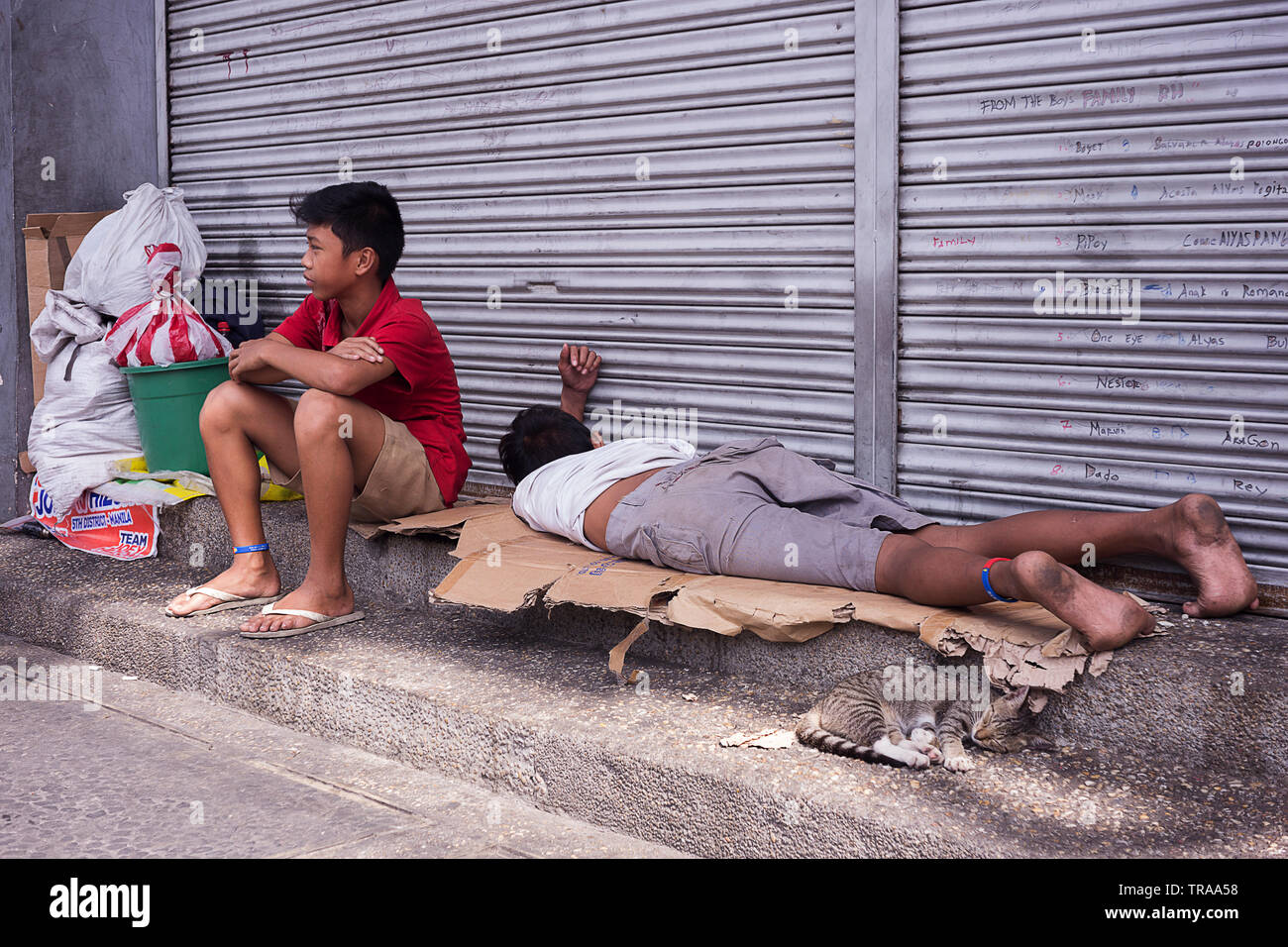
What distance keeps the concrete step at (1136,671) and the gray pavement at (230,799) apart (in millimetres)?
607

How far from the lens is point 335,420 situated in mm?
3400

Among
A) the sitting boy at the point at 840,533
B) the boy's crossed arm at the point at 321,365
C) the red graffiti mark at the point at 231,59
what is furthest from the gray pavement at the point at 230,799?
the red graffiti mark at the point at 231,59

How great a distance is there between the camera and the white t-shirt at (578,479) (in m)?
3.33

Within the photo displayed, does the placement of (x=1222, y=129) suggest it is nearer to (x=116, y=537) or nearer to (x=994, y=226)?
(x=994, y=226)

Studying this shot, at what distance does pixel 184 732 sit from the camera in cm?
324

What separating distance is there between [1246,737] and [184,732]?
8.70 feet

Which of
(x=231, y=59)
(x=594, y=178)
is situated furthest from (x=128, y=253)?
(x=594, y=178)

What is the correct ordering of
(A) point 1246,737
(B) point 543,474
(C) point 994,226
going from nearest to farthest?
(A) point 1246,737
(C) point 994,226
(B) point 543,474

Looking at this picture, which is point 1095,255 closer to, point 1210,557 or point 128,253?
point 1210,557

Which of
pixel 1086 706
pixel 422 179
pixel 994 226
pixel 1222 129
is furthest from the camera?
pixel 422 179

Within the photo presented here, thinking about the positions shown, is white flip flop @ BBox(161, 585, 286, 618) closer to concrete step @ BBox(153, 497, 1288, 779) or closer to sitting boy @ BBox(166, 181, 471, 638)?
sitting boy @ BBox(166, 181, 471, 638)

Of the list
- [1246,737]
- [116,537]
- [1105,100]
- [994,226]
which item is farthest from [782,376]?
[116,537]

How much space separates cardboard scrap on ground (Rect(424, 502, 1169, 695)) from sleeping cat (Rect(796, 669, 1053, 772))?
0.09 meters

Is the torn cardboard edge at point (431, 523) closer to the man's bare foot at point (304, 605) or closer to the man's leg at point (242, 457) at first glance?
the man's bare foot at point (304, 605)
